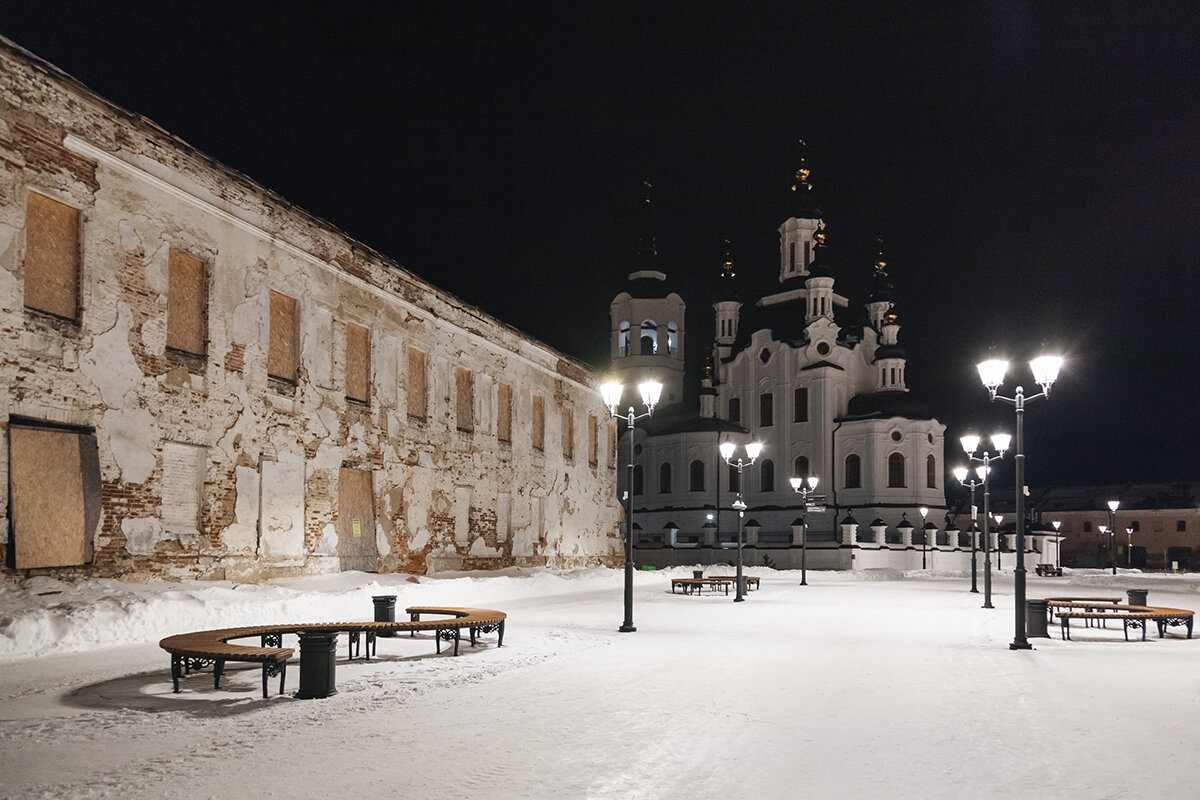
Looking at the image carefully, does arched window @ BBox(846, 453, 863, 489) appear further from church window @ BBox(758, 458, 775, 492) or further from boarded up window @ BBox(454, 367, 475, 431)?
boarded up window @ BBox(454, 367, 475, 431)

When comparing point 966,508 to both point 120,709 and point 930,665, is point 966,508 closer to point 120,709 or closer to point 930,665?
point 930,665

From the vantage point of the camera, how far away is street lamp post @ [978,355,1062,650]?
13781 mm

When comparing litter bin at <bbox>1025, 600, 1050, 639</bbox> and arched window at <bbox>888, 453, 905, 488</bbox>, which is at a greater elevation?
arched window at <bbox>888, 453, 905, 488</bbox>

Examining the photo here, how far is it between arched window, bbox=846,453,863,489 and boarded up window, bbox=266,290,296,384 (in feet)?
165

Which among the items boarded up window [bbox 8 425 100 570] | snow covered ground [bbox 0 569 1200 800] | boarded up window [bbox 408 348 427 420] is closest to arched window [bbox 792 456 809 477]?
boarded up window [bbox 408 348 427 420]

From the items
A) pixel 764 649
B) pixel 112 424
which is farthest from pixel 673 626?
pixel 112 424

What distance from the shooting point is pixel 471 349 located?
29.5 m

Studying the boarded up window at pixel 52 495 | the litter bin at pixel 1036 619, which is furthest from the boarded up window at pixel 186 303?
the litter bin at pixel 1036 619

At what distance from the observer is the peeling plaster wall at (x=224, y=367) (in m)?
15.3

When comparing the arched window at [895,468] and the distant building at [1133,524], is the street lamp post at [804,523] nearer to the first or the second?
the arched window at [895,468]

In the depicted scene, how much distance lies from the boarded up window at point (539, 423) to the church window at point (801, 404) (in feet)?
123

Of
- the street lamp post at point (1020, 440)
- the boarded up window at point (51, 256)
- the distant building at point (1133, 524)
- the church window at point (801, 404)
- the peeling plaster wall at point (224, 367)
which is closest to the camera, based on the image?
the street lamp post at point (1020, 440)

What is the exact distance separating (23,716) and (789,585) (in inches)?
1259

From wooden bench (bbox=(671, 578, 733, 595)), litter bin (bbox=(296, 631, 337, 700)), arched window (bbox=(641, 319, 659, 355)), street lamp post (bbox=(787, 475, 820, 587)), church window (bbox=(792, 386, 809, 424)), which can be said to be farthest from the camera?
arched window (bbox=(641, 319, 659, 355))
